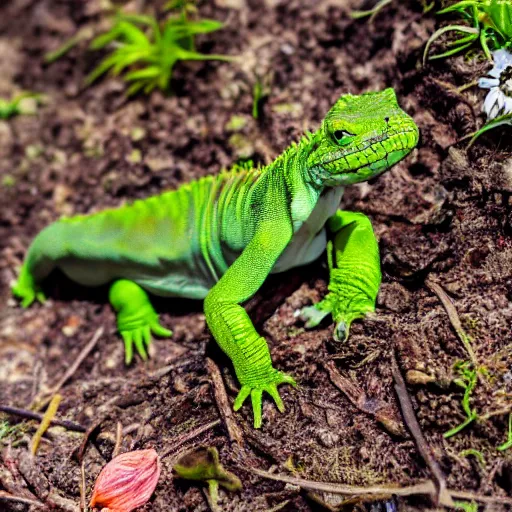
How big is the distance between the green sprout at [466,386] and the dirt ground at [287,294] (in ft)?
0.13

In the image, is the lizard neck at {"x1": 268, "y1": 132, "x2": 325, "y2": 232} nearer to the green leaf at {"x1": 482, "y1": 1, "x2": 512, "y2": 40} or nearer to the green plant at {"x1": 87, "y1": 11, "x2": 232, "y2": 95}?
the green leaf at {"x1": 482, "y1": 1, "x2": 512, "y2": 40}

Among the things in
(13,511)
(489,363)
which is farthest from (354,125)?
(13,511)

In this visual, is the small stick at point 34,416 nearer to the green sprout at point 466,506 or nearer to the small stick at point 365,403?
the small stick at point 365,403

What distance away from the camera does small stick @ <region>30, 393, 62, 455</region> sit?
4.10m

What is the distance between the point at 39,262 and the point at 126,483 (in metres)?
2.47

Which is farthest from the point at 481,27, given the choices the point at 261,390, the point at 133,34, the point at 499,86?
the point at 133,34

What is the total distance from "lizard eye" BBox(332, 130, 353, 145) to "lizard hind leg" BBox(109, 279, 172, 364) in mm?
2236

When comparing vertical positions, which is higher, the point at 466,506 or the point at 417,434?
the point at 417,434

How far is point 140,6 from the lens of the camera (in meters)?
6.89

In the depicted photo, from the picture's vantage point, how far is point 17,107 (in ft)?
22.4

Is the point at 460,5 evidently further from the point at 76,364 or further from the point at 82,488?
the point at 82,488

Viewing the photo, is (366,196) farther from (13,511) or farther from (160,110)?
(13,511)

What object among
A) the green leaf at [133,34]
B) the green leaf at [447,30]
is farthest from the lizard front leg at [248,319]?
the green leaf at [133,34]

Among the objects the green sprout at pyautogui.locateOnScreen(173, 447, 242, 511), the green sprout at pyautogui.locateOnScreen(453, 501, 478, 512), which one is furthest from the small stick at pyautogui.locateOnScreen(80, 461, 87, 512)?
the green sprout at pyautogui.locateOnScreen(453, 501, 478, 512)
